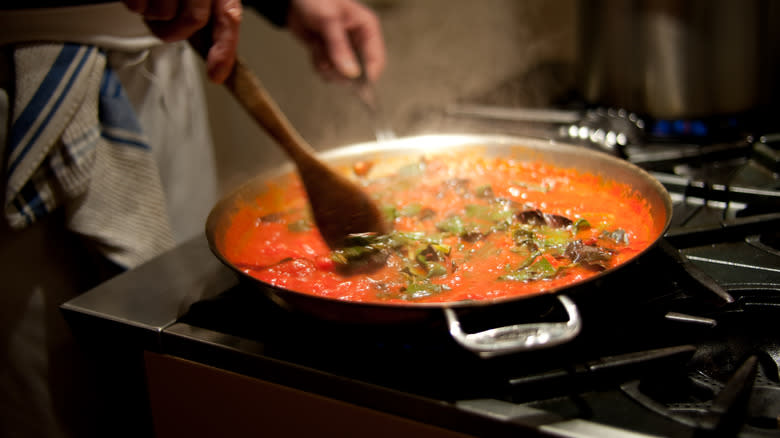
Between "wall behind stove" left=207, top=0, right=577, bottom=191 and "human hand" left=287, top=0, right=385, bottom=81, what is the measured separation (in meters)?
0.97

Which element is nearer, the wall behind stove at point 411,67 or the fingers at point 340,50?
the fingers at point 340,50

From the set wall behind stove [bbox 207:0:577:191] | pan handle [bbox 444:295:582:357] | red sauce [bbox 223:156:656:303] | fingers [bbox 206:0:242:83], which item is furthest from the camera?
wall behind stove [bbox 207:0:577:191]

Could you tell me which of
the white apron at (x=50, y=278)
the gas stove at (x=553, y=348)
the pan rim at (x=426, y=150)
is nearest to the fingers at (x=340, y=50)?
the pan rim at (x=426, y=150)

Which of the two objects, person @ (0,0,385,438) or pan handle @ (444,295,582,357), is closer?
pan handle @ (444,295,582,357)

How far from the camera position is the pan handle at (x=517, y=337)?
23.5 inches

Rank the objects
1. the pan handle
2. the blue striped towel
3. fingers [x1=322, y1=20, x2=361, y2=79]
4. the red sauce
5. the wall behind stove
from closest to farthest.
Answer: the pan handle, the red sauce, the blue striped towel, fingers [x1=322, y1=20, x2=361, y2=79], the wall behind stove

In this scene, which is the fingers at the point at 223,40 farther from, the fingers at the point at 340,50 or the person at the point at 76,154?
the fingers at the point at 340,50

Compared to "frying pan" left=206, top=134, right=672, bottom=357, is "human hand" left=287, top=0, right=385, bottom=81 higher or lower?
higher

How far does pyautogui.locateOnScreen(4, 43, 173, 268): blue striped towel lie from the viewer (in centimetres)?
117

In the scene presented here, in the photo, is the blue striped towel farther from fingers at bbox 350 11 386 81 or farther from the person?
fingers at bbox 350 11 386 81

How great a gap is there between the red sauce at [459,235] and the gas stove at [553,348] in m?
0.09

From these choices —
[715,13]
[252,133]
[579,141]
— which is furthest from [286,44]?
[715,13]

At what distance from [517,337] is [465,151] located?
856mm

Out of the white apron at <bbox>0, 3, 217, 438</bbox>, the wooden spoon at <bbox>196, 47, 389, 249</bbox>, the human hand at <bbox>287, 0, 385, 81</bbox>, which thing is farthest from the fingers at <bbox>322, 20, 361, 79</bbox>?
the white apron at <bbox>0, 3, 217, 438</bbox>
